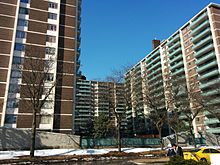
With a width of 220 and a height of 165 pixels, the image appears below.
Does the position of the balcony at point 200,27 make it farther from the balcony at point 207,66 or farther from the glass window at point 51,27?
the glass window at point 51,27

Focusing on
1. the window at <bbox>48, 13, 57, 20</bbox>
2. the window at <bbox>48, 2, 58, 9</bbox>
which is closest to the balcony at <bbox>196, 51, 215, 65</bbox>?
the window at <bbox>48, 13, 57, 20</bbox>

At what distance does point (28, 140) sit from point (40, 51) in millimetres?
20755

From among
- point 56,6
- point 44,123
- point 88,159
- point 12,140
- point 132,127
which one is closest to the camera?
point 88,159

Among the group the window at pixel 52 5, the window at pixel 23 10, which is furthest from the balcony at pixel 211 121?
the window at pixel 23 10

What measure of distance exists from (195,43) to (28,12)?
54764 mm

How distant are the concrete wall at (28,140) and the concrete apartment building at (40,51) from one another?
9.17 m

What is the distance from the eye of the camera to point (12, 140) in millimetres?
29391

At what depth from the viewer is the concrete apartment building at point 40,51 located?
40.2m

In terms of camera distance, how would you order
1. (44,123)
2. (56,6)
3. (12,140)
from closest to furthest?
(12,140)
(44,123)
(56,6)

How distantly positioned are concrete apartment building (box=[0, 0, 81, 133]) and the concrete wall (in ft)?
30.1

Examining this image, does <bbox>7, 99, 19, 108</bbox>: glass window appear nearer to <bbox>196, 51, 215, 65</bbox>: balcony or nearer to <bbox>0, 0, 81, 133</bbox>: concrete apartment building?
<bbox>0, 0, 81, 133</bbox>: concrete apartment building

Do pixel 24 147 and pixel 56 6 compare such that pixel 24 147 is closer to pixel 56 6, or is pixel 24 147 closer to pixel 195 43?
pixel 56 6

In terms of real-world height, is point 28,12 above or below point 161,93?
above

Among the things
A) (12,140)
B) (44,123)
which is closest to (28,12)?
(44,123)
